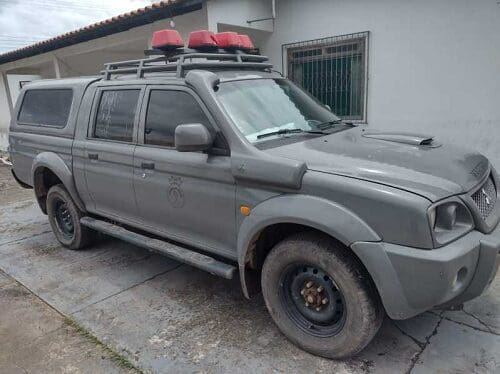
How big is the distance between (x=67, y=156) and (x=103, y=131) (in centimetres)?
70

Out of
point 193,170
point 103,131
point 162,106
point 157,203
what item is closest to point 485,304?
point 193,170

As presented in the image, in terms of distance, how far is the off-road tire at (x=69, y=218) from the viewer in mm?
4719

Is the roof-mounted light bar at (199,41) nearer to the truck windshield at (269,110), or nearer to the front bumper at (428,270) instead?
the truck windshield at (269,110)

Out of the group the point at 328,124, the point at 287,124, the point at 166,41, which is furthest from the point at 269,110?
the point at 166,41

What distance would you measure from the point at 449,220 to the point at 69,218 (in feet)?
14.0

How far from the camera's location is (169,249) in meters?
3.57

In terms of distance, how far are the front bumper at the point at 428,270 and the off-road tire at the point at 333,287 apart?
0.16 m

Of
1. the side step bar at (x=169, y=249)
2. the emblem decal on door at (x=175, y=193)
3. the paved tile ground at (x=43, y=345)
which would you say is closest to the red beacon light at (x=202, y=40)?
the emblem decal on door at (x=175, y=193)

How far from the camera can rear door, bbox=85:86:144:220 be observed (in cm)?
378

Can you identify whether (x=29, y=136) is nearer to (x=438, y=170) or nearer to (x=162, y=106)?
(x=162, y=106)

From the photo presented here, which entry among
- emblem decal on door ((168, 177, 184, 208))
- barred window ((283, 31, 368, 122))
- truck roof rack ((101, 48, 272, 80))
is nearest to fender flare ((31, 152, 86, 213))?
truck roof rack ((101, 48, 272, 80))

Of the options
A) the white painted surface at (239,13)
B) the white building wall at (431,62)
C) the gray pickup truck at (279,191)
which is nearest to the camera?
the gray pickup truck at (279,191)

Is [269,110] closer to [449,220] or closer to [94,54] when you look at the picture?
[449,220]

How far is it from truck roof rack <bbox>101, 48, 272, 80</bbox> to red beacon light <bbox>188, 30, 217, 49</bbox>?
2.6 inches
